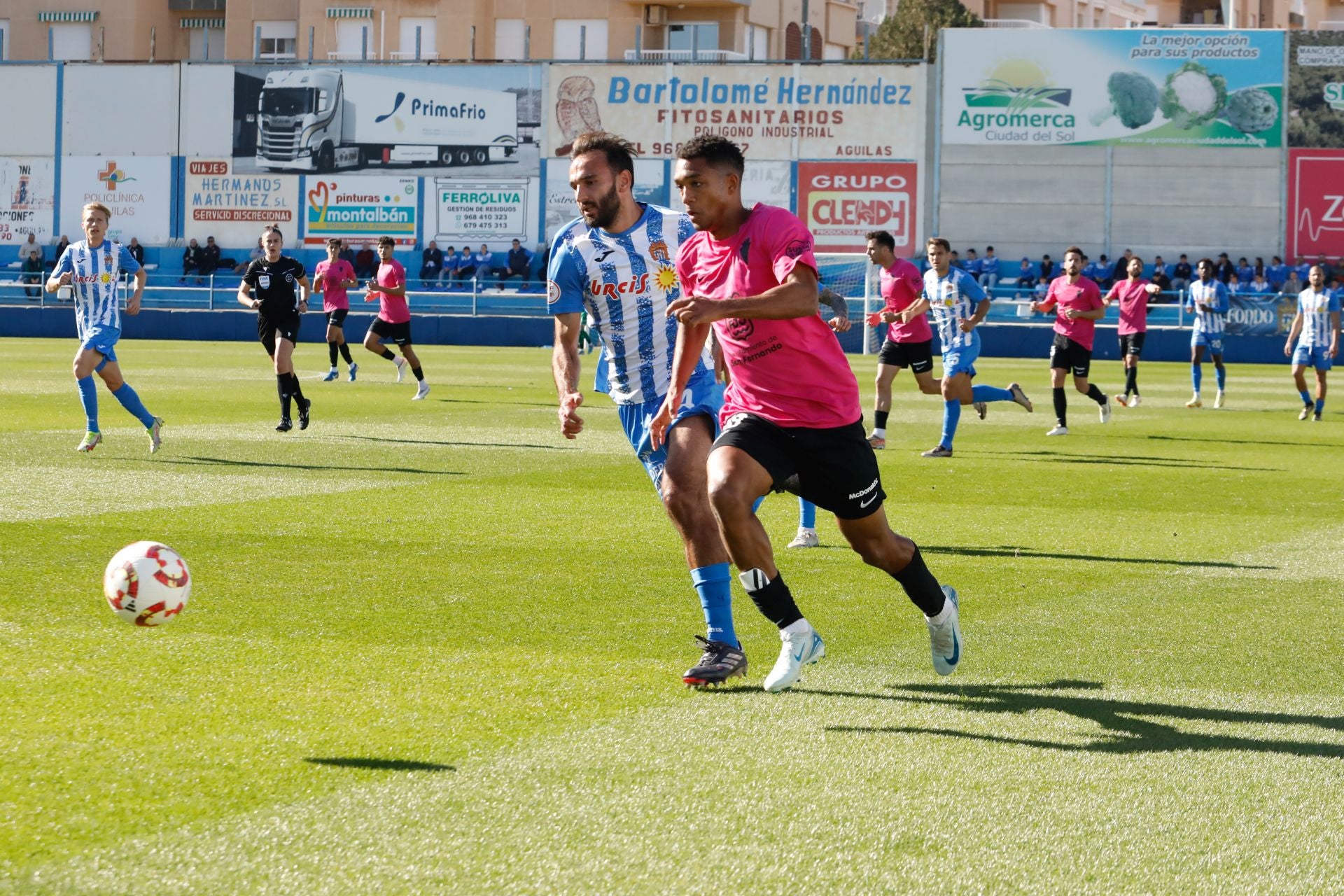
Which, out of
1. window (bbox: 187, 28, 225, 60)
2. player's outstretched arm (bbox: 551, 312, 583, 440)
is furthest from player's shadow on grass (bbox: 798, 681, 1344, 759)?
window (bbox: 187, 28, 225, 60)

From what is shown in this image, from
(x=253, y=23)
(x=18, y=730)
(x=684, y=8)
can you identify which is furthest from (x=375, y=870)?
(x=253, y=23)

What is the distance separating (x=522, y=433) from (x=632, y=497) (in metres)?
5.78

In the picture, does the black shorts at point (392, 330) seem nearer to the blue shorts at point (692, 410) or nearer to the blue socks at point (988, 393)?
the blue socks at point (988, 393)

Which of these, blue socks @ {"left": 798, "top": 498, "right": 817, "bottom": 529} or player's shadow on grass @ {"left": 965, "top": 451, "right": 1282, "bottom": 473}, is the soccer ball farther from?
player's shadow on grass @ {"left": 965, "top": 451, "right": 1282, "bottom": 473}

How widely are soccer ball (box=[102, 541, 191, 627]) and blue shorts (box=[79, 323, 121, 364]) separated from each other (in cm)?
959

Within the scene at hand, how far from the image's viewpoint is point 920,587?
6.40 metres

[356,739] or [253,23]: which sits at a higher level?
[253,23]

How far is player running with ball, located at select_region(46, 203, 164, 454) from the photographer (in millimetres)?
15062

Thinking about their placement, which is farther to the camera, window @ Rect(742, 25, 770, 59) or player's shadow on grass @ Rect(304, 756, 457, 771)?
window @ Rect(742, 25, 770, 59)

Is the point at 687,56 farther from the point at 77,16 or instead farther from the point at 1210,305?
the point at 1210,305

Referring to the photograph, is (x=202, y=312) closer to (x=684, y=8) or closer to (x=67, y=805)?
(x=684, y=8)

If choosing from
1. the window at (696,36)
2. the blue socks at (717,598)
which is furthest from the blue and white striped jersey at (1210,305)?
the window at (696,36)

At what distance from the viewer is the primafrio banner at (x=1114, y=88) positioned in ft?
162

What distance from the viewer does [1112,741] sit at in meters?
5.55
